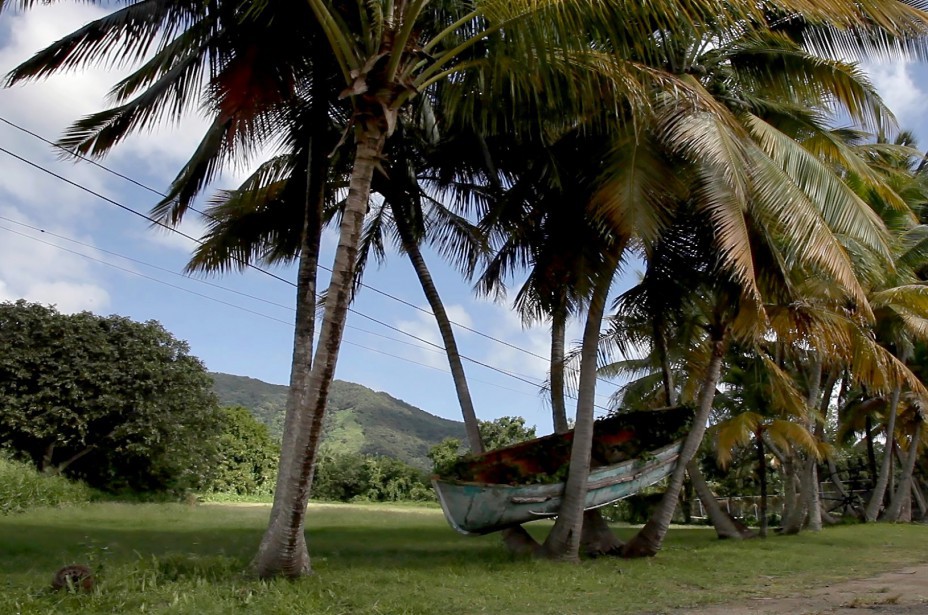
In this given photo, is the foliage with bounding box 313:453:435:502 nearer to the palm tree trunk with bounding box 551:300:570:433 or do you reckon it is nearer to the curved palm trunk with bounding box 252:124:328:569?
the palm tree trunk with bounding box 551:300:570:433

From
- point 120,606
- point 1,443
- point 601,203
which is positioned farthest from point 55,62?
point 1,443

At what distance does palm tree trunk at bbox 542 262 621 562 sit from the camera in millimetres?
11867

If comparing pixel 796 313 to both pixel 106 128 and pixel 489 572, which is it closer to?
pixel 489 572

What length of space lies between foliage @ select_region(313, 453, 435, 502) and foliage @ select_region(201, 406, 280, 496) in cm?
230

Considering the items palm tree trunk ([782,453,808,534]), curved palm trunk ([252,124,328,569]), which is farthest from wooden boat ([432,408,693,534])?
palm tree trunk ([782,453,808,534])

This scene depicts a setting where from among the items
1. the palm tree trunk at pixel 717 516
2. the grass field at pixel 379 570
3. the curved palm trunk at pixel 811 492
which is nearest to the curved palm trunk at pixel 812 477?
the curved palm trunk at pixel 811 492

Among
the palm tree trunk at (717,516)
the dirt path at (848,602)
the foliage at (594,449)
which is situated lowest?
the dirt path at (848,602)

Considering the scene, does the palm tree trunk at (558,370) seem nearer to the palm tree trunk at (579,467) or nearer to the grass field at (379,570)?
the palm tree trunk at (579,467)

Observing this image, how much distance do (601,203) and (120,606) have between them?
7.58 m

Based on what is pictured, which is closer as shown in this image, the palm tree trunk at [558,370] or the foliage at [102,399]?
the palm tree trunk at [558,370]

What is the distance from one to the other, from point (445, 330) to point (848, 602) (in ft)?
23.2

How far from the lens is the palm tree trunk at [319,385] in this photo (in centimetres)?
804

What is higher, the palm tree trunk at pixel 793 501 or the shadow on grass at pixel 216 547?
the palm tree trunk at pixel 793 501

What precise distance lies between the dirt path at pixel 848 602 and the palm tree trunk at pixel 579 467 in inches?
139
